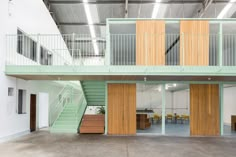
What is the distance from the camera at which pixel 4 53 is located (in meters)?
8.87

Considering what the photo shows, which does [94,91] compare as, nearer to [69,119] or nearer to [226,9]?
[69,119]

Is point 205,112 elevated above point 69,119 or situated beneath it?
elevated above

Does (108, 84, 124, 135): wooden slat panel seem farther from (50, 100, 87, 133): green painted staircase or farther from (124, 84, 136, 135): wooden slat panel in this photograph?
(50, 100, 87, 133): green painted staircase

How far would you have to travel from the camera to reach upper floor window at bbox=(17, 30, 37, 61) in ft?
34.0

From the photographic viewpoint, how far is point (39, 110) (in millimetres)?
12781

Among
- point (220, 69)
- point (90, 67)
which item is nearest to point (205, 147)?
point (220, 69)

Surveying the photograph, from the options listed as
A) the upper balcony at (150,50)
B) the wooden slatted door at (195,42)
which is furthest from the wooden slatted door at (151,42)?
the wooden slatted door at (195,42)

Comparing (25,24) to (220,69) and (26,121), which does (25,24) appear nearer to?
(26,121)

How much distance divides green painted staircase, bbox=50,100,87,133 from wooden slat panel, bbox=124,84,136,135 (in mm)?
2472

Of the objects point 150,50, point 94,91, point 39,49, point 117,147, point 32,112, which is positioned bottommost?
point 117,147

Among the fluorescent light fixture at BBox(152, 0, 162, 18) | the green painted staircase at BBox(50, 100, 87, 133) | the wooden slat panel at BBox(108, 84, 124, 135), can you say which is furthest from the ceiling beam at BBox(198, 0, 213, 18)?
the green painted staircase at BBox(50, 100, 87, 133)

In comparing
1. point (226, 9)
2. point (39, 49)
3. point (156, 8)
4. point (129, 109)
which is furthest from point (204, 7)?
point (39, 49)

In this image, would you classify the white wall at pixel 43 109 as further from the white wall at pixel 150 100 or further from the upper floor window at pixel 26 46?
the white wall at pixel 150 100

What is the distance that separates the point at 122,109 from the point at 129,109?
1.04 ft
